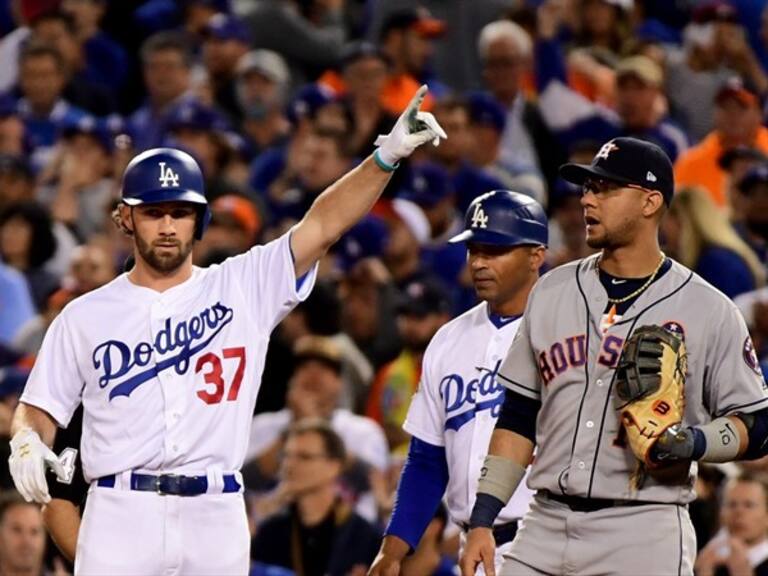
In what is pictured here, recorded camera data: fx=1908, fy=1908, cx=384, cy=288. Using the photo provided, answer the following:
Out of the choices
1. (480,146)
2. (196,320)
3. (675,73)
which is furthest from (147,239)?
(675,73)

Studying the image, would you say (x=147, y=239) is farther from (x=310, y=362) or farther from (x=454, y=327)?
(x=310, y=362)

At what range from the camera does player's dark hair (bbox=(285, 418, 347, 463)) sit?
29.4 ft

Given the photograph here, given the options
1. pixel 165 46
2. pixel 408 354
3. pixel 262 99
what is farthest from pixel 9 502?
pixel 165 46

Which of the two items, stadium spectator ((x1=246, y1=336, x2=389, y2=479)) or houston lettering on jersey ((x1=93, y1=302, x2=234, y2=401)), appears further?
stadium spectator ((x1=246, y1=336, x2=389, y2=479))

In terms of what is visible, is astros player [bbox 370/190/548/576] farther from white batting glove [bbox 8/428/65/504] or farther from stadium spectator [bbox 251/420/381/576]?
stadium spectator [bbox 251/420/381/576]

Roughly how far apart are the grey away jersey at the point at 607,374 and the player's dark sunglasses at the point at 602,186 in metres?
0.25

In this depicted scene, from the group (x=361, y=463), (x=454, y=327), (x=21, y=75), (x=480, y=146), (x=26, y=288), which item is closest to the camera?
(x=454, y=327)

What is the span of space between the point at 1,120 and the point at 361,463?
14.2 ft

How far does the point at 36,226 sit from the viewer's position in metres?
11.4

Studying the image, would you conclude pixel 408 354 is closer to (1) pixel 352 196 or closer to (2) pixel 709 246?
(2) pixel 709 246

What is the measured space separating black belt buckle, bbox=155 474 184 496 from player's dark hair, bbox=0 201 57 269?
5.56 m

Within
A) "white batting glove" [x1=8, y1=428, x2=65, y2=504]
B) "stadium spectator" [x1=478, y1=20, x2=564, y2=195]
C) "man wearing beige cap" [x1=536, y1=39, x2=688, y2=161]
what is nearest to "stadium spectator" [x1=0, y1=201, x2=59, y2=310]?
"stadium spectator" [x1=478, y1=20, x2=564, y2=195]

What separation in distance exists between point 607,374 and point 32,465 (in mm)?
1809

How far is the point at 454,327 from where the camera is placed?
6750mm
